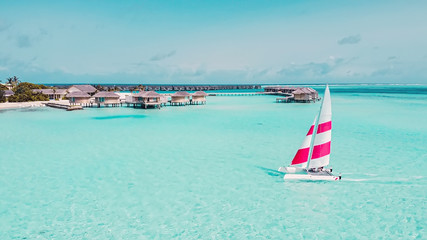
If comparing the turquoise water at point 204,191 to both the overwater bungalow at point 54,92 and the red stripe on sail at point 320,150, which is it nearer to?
the red stripe on sail at point 320,150

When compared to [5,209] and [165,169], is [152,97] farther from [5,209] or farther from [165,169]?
[5,209]

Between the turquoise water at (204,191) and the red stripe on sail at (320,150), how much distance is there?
1140 millimetres

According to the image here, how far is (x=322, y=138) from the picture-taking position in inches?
432

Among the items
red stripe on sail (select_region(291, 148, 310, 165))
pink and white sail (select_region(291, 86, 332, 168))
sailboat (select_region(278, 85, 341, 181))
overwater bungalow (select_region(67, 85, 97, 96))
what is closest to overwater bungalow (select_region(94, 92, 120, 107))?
overwater bungalow (select_region(67, 85, 97, 96))

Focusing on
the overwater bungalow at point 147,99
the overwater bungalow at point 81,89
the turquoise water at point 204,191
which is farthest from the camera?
the overwater bungalow at point 81,89

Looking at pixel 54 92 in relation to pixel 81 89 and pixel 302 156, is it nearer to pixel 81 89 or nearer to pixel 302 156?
pixel 81 89

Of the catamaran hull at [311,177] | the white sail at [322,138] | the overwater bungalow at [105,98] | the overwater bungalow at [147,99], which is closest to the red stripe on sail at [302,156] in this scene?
the white sail at [322,138]

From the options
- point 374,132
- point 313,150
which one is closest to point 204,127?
point 374,132

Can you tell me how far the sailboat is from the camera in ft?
35.1

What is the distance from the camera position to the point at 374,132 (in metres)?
22.3

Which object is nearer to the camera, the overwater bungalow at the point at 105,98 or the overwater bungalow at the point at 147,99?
the overwater bungalow at the point at 147,99

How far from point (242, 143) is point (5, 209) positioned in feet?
42.4

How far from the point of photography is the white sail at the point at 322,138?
10547 millimetres

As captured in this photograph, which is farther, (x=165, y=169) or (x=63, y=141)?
(x=63, y=141)
